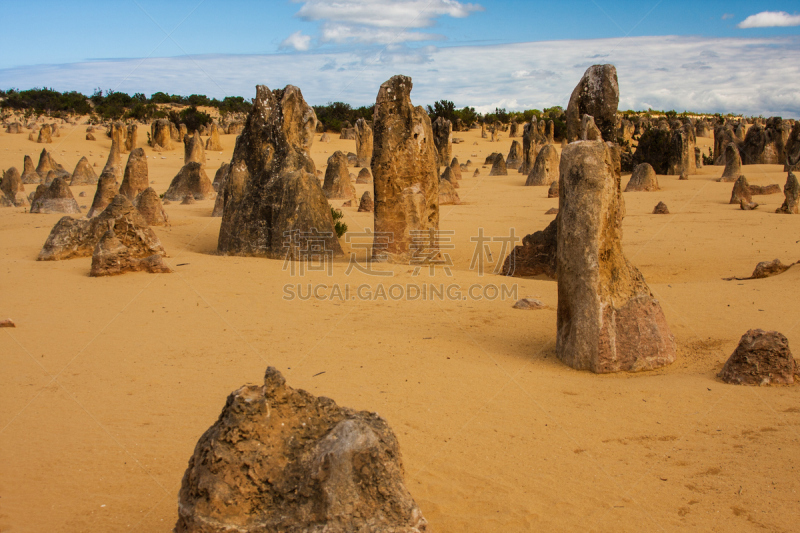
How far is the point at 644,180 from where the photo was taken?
56.2 ft

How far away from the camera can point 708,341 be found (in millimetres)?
5207

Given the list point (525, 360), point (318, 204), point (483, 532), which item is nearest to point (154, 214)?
point (318, 204)

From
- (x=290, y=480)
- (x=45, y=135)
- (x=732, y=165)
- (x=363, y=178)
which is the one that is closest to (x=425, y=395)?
(x=290, y=480)

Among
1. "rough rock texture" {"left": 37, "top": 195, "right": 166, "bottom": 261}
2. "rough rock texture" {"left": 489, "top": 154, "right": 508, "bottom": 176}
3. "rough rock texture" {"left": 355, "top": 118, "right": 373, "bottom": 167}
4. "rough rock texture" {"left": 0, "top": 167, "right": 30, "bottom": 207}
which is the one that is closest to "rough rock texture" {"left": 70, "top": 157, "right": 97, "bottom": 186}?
"rough rock texture" {"left": 0, "top": 167, "right": 30, "bottom": 207}

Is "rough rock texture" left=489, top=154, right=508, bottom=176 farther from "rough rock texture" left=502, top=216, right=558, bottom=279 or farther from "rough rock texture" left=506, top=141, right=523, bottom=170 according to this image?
"rough rock texture" left=502, top=216, right=558, bottom=279

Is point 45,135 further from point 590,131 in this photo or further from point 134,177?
point 590,131

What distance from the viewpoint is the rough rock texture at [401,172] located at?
9203mm

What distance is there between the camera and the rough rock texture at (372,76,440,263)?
920cm

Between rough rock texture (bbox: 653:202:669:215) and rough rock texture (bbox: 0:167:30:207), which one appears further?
rough rock texture (bbox: 0:167:30:207)

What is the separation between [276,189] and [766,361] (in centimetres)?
717

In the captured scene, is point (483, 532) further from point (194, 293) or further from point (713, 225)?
point (713, 225)

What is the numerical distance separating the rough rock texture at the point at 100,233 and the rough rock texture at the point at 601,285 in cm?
566

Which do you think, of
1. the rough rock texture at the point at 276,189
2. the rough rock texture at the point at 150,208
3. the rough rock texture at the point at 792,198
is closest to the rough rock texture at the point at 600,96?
the rough rock texture at the point at 276,189

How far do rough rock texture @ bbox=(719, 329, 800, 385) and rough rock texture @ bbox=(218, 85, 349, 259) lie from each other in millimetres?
6296
